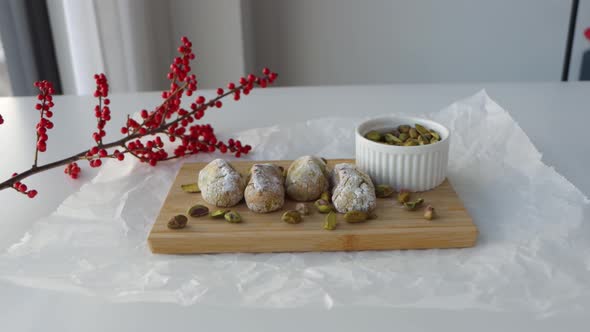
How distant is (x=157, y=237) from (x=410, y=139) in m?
0.38

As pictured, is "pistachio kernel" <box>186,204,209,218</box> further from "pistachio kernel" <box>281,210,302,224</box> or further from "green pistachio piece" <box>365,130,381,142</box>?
"green pistachio piece" <box>365,130,381,142</box>

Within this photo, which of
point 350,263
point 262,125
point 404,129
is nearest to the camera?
point 350,263

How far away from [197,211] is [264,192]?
9cm

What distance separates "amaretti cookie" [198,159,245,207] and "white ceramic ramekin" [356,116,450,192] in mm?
186

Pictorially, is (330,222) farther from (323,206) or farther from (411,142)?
(411,142)

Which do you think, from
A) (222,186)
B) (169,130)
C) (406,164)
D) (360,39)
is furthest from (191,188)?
(360,39)

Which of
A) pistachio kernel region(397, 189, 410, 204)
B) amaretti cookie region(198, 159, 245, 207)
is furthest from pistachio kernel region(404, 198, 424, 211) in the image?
amaretti cookie region(198, 159, 245, 207)

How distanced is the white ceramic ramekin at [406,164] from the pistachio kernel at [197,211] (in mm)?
238

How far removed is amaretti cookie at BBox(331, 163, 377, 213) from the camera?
740mm

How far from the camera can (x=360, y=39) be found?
2.29m

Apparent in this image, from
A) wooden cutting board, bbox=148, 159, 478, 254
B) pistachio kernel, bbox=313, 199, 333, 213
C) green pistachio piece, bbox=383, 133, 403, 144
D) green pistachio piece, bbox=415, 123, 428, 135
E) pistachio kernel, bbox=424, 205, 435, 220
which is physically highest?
green pistachio piece, bbox=415, 123, 428, 135

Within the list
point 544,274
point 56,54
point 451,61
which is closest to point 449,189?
point 544,274

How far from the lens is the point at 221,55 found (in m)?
2.12

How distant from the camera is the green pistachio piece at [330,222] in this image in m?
0.71
